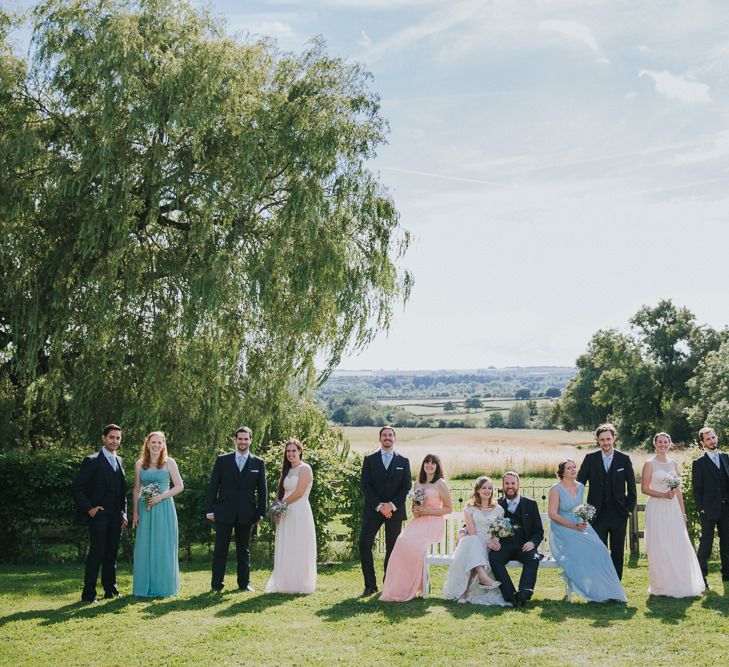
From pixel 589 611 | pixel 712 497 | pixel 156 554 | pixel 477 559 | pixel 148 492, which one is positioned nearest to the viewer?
pixel 589 611

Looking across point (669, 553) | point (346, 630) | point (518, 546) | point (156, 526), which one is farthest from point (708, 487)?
point (156, 526)

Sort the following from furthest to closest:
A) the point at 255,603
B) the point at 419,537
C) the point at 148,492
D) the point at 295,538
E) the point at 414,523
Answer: the point at 414,523 < the point at 295,538 < the point at 419,537 < the point at 148,492 < the point at 255,603

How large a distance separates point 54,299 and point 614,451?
986cm

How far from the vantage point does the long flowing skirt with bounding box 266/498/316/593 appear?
10.4 meters

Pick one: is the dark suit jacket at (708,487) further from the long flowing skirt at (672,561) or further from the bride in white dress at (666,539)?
the long flowing skirt at (672,561)

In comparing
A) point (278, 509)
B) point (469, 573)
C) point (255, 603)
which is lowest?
point (255, 603)

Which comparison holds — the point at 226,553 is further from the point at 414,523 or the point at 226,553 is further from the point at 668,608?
the point at 668,608

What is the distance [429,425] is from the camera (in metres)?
105

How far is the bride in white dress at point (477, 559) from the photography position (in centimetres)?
975

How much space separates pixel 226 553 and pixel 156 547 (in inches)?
34.2

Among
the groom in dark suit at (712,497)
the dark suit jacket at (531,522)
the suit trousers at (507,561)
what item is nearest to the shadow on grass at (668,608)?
the suit trousers at (507,561)

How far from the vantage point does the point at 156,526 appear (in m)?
10.2

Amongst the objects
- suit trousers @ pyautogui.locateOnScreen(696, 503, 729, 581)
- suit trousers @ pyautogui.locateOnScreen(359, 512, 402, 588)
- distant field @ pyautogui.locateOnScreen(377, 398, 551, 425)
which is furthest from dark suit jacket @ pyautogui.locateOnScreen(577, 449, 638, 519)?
distant field @ pyautogui.locateOnScreen(377, 398, 551, 425)

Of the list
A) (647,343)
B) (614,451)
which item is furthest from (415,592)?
(647,343)
